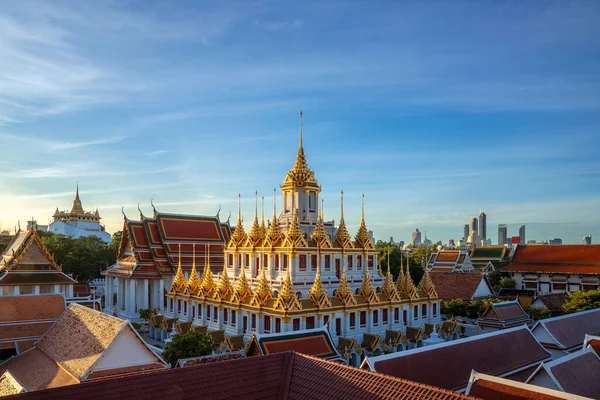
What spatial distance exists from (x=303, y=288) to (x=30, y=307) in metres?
12.8

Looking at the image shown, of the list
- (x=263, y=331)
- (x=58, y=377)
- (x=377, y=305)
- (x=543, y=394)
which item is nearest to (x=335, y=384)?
(x=543, y=394)

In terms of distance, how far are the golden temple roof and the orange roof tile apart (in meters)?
14.7

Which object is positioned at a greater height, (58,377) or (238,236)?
(238,236)

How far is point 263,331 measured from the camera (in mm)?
24344

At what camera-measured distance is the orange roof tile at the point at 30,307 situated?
21031mm

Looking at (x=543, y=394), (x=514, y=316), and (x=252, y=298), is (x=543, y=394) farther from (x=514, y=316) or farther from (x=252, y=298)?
(x=514, y=316)

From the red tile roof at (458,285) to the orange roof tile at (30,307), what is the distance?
26.8 m

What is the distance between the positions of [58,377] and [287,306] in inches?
405

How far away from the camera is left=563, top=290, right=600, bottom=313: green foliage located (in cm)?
3019

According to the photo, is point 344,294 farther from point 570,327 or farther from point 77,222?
point 77,222

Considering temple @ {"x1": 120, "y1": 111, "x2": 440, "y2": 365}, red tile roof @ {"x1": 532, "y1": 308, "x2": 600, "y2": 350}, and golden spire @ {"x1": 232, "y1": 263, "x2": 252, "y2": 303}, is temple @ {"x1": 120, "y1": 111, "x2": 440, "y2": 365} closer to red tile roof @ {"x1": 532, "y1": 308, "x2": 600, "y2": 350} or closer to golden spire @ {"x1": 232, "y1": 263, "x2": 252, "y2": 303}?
golden spire @ {"x1": 232, "y1": 263, "x2": 252, "y2": 303}

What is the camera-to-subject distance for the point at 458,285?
39.0 metres

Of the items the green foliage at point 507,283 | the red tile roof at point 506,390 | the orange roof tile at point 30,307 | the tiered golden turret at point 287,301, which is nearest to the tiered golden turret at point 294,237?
the tiered golden turret at point 287,301

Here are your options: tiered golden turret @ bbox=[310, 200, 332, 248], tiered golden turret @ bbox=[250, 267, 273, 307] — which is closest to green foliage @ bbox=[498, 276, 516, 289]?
tiered golden turret @ bbox=[310, 200, 332, 248]
